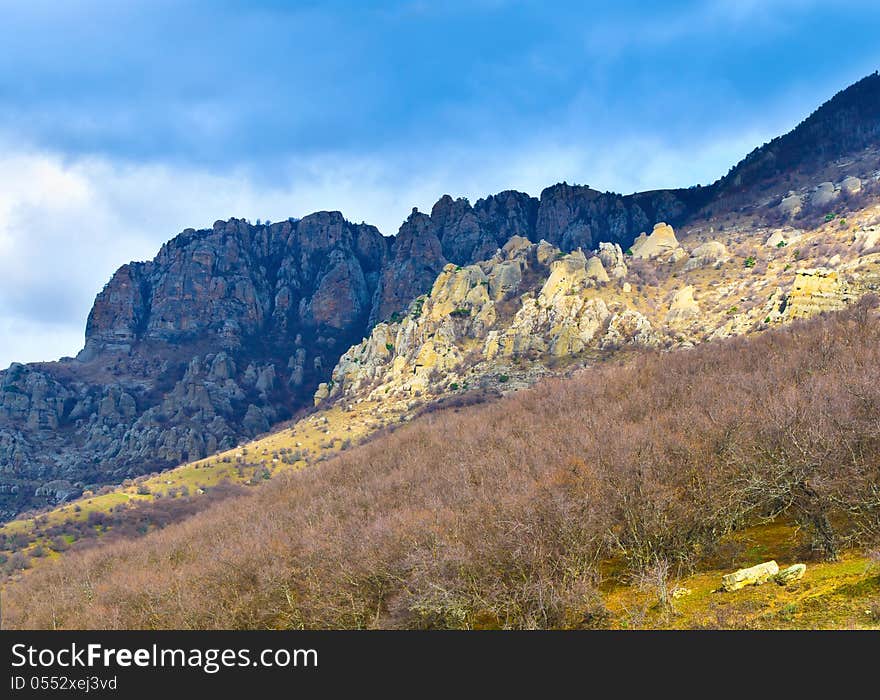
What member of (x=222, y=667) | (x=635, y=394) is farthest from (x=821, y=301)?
(x=222, y=667)

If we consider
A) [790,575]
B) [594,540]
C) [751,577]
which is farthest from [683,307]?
[790,575]

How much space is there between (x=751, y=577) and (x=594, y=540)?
1241 cm

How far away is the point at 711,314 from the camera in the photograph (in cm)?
17625

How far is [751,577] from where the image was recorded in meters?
33.5

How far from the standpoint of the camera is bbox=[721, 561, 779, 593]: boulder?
3322 centimetres

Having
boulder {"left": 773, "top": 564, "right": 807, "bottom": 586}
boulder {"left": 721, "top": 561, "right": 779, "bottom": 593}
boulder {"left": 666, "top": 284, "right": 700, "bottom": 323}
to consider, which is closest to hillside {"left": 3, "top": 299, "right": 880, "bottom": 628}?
boulder {"left": 773, "top": 564, "right": 807, "bottom": 586}

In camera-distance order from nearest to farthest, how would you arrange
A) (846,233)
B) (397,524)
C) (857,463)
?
(857,463) → (397,524) → (846,233)

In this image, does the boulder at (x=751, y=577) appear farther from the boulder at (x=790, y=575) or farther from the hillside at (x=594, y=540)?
the hillside at (x=594, y=540)

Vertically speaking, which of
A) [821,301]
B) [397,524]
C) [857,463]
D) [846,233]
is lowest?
[397,524]

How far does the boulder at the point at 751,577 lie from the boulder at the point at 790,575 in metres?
0.61

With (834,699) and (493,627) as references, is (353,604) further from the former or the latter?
(834,699)

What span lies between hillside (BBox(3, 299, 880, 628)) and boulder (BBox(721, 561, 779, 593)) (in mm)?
1249

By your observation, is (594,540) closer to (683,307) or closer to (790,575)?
(790,575)

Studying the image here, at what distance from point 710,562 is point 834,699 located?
31078mm
